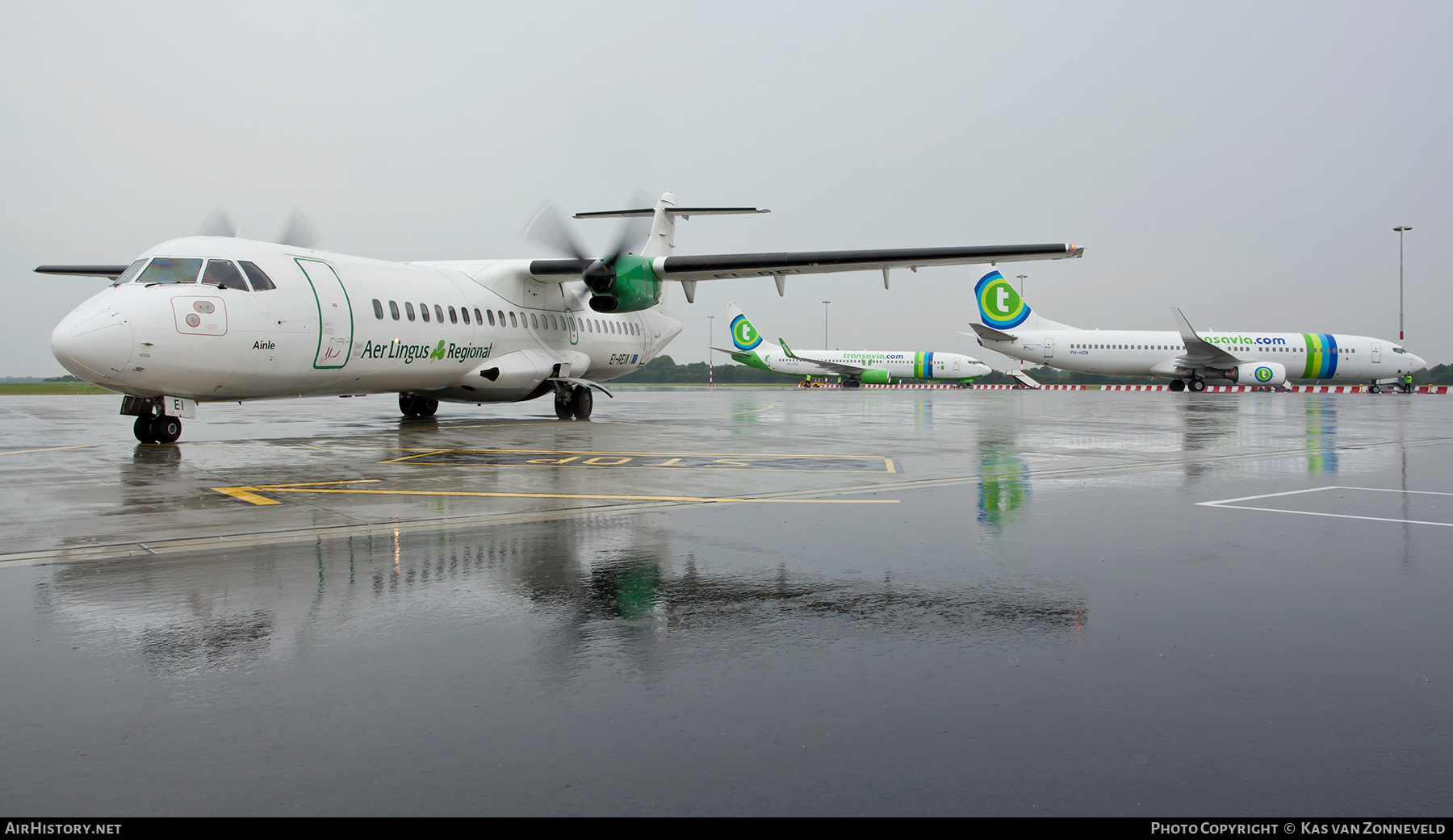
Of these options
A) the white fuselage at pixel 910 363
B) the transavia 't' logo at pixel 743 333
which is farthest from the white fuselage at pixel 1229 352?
the transavia 't' logo at pixel 743 333

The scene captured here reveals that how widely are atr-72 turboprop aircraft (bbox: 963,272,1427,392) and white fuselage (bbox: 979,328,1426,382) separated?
0.05 m

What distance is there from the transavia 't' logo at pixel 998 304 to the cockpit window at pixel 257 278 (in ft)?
147

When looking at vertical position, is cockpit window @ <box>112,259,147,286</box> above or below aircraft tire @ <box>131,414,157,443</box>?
above

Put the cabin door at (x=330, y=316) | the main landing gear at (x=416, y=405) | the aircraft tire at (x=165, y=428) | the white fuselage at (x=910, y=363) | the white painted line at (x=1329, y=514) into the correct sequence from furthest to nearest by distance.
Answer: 1. the white fuselage at (x=910, y=363)
2. the main landing gear at (x=416, y=405)
3. the cabin door at (x=330, y=316)
4. the aircraft tire at (x=165, y=428)
5. the white painted line at (x=1329, y=514)

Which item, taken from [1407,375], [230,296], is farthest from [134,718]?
[1407,375]

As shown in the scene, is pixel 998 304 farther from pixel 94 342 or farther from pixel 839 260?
pixel 94 342

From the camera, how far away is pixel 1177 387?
54.5 metres

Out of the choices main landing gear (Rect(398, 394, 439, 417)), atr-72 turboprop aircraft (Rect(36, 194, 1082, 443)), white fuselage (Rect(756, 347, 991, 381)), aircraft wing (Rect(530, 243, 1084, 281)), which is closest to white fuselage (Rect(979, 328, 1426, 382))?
white fuselage (Rect(756, 347, 991, 381))

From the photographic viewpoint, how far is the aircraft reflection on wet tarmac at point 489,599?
427 centimetres

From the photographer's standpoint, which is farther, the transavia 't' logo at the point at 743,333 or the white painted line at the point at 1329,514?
the transavia 't' logo at the point at 743,333

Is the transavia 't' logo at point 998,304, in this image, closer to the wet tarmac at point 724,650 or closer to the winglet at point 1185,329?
the winglet at point 1185,329

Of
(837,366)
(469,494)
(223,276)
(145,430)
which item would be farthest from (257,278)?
(837,366)

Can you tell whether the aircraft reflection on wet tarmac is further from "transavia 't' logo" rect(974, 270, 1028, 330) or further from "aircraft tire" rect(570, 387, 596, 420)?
"transavia 't' logo" rect(974, 270, 1028, 330)

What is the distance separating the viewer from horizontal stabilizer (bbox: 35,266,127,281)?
21.0 m
